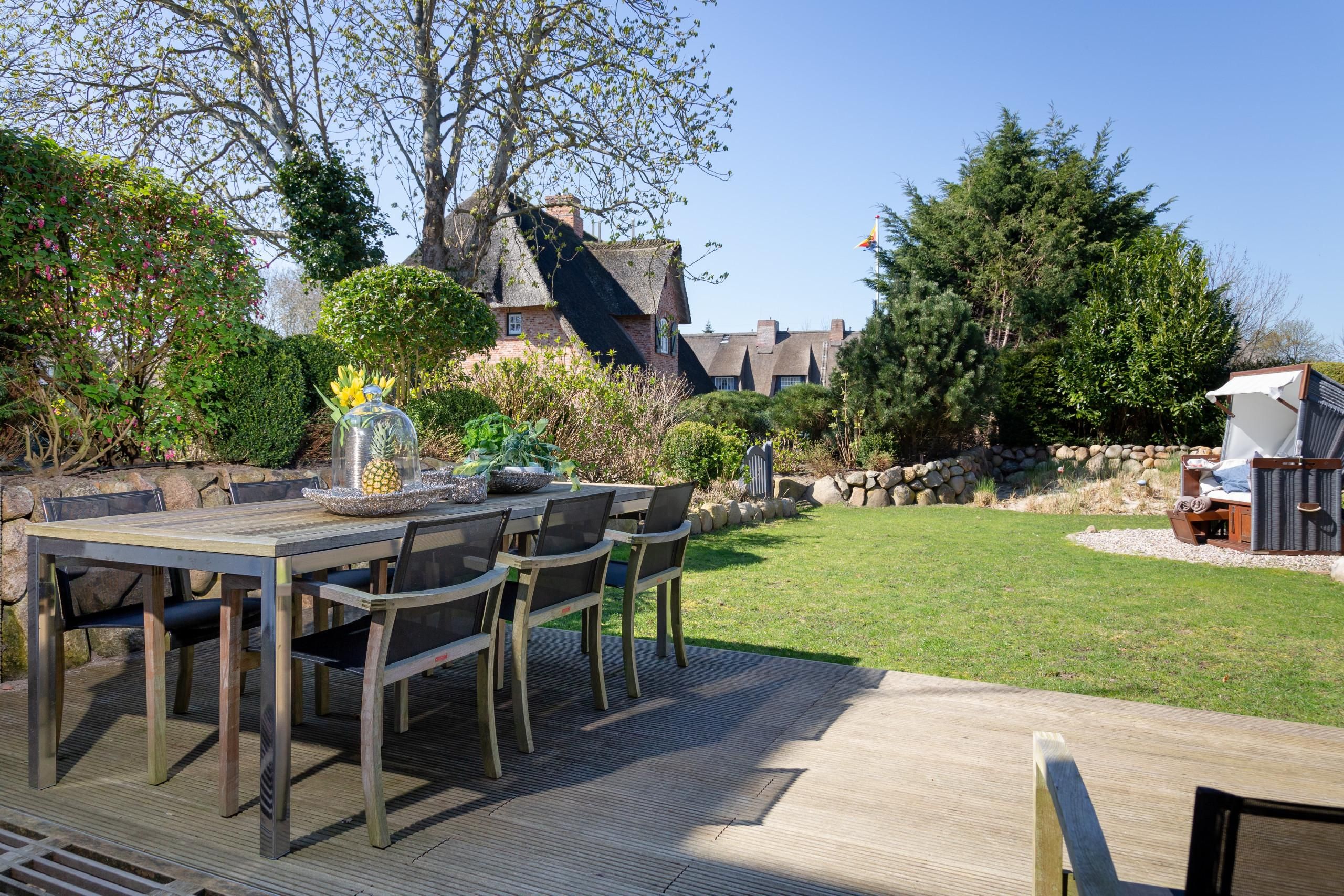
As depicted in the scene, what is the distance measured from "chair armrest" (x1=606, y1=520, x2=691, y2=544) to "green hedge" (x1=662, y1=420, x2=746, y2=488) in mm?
6898

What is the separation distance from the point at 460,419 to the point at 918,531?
597 centimetres

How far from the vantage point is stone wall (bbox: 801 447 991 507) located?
528 inches

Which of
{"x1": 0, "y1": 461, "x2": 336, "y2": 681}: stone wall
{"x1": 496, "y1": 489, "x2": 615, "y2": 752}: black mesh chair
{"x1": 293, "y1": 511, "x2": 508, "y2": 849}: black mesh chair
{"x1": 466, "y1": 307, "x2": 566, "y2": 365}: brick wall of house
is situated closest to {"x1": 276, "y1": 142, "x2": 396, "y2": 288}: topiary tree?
{"x1": 0, "y1": 461, "x2": 336, "y2": 681}: stone wall

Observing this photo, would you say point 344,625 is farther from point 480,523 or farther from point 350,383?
point 350,383

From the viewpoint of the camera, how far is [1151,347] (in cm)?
1399

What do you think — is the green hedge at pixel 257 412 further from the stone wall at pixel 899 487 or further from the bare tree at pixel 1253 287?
the bare tree at pixel 1253 287

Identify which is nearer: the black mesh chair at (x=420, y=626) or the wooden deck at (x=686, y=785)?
the wooden deck at (x=686, y=785)

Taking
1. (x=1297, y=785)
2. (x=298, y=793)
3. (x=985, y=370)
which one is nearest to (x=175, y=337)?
(x=298, y=793)

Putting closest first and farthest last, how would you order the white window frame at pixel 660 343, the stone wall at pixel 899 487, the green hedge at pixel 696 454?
1. the green hedge at pixel 696 454
2. the stone wall at pixel 899 487
3. the white window frame at pixel 660 343

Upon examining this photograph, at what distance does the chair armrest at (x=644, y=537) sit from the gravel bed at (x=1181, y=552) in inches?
260

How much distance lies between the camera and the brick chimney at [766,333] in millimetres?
46781

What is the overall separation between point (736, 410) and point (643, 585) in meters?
15.9

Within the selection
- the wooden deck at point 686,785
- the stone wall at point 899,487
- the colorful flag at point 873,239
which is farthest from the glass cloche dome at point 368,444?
the colorful flag at point 873,239

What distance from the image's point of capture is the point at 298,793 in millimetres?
2592
